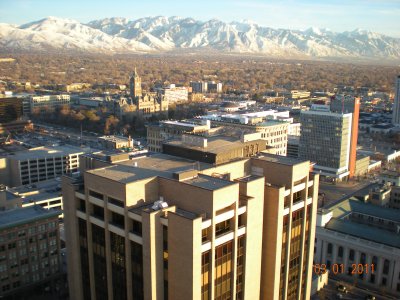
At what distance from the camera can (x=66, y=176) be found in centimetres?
1402

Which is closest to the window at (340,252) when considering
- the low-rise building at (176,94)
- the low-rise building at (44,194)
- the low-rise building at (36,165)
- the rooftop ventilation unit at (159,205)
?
the rooftop ventilation unit at (159,205)

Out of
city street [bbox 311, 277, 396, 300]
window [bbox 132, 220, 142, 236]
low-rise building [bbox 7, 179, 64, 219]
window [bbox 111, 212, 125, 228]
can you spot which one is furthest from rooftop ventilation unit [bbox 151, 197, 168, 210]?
low-rise building [bbox 7, 179, 64, 219]

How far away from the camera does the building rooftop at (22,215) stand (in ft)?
72.0

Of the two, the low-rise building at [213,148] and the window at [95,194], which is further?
the low-rise building at [213,148]

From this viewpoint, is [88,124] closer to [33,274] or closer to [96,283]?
[33,274]

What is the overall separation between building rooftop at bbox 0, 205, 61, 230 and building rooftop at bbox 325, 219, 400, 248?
1635cm

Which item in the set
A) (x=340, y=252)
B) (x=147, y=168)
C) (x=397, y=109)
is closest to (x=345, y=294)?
(x=340, y=252)

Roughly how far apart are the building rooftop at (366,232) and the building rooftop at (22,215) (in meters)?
16.3

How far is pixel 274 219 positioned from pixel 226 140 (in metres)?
3.89

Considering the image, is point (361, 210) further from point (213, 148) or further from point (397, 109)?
point (397, 109)

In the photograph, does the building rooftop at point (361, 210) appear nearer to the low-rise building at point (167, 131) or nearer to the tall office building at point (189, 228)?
the tall office building at point (189, 228)

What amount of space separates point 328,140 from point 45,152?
28.9 m

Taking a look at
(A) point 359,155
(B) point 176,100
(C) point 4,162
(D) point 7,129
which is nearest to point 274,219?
(C) point 4,162

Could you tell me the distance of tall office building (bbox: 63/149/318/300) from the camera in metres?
11.3
